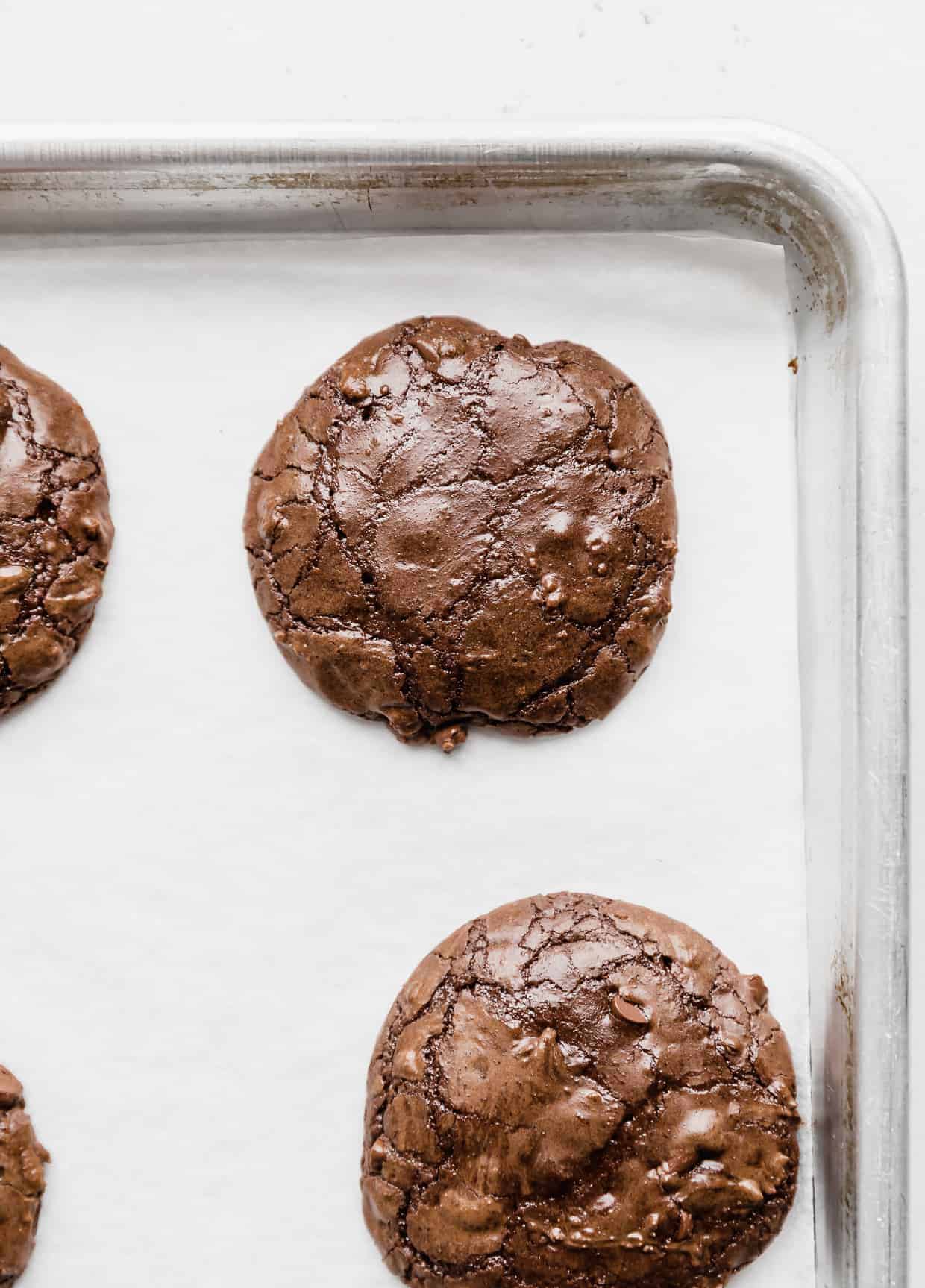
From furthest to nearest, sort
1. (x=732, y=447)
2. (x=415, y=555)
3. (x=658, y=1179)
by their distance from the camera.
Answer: (x=732, y=447) → (x=415, y=555) → (x=658, y=1179)

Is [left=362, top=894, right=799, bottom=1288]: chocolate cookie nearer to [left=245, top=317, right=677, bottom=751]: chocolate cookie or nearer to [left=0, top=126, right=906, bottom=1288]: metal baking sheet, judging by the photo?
[left=0, top=126, right=906, bottom=1288]: metal baking sheet

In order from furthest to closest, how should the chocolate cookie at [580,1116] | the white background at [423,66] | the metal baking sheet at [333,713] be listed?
the white background at [423,66] < the metal baking sheet at [333,713] < the chocolate cookie at [580,1116]

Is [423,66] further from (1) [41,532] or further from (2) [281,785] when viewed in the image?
(2) [281,785]

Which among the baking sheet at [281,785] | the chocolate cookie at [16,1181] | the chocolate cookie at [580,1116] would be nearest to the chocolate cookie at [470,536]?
the baking sheet at [281,785]

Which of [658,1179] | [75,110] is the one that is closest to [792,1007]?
[658,1179]

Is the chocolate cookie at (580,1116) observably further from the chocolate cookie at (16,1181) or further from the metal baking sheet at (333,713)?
the chocolate cookie at (16,1181)

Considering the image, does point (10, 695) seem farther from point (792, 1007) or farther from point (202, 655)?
point (792, 1007)
